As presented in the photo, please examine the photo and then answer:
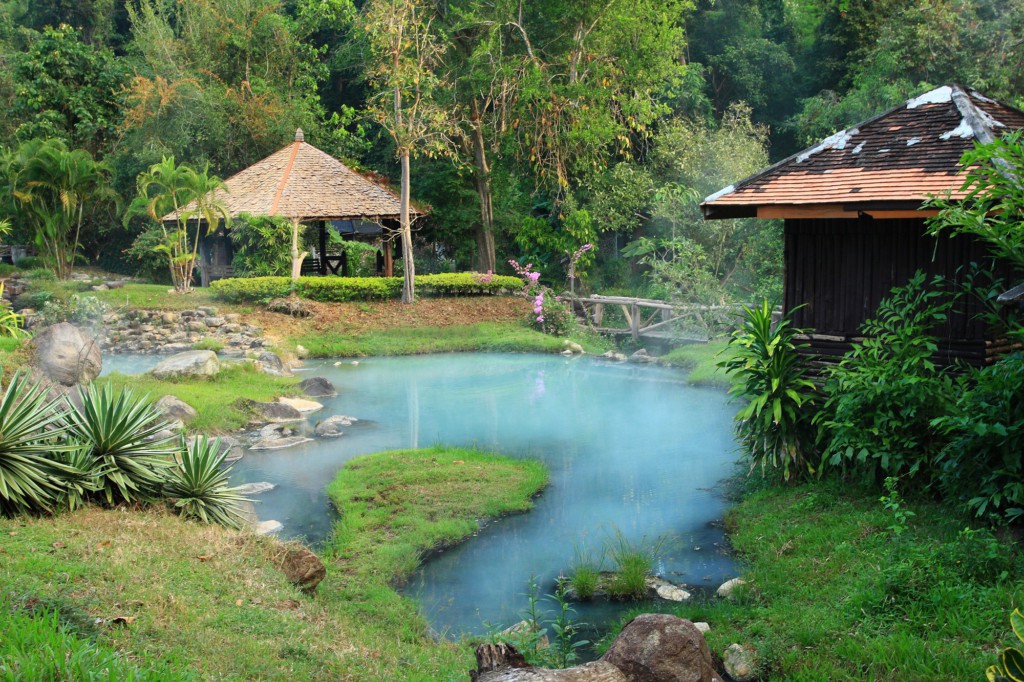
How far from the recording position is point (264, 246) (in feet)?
72.5

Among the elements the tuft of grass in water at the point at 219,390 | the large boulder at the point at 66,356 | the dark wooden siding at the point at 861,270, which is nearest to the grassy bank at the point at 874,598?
the dark wooden siding at the point at 861,270

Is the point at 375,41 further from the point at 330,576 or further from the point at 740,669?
the point at 740,669

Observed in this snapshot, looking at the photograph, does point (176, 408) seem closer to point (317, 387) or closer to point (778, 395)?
point (317, 387)

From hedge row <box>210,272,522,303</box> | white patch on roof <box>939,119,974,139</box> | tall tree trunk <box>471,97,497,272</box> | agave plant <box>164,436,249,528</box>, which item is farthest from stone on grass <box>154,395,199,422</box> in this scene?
tall tree trunk <box>471,97,497,272</box>

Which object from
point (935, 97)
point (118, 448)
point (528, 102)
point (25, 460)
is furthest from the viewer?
point (528, 102)

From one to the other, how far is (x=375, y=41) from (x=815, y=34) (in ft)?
48.2

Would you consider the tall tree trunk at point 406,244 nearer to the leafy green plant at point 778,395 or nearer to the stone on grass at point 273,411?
the stone on grass at point 273,411

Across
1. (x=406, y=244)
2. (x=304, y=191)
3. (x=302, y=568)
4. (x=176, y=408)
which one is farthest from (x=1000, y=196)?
(x=304, y=191)

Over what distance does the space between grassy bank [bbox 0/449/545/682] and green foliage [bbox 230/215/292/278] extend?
603 inches

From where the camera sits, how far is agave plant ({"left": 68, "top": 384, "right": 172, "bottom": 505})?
21.5ft

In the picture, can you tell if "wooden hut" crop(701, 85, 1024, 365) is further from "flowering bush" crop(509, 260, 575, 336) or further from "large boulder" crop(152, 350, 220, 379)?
"flowering bush" crop(509, 260, 575, 336)

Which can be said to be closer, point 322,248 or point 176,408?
point 176,408

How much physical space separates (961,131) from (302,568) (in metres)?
6.71

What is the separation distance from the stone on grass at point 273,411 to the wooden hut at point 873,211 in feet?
22.7
